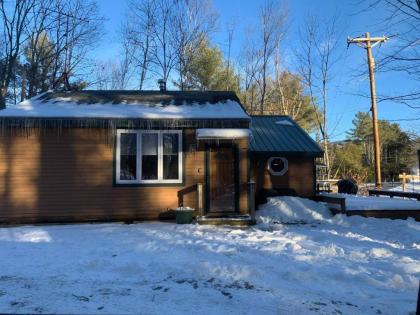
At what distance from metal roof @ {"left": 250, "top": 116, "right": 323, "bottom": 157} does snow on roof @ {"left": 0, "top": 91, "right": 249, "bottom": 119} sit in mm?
1857

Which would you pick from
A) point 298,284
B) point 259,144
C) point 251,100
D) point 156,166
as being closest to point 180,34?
point 251,100

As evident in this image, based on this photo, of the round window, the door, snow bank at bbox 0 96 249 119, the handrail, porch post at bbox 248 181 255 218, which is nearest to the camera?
porch post at bbox 248 181 255 218

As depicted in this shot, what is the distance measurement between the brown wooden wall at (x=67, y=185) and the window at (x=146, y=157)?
0.23 m

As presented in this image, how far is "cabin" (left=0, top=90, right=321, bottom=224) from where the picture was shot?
37.1 ft

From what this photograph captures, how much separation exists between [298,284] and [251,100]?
1045 inches

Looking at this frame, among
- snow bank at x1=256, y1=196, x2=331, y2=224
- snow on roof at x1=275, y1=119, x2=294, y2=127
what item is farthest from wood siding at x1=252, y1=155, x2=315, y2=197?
snow on roof at x1=275, y1=119, x2=294, y2=127

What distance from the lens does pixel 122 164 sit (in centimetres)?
1166

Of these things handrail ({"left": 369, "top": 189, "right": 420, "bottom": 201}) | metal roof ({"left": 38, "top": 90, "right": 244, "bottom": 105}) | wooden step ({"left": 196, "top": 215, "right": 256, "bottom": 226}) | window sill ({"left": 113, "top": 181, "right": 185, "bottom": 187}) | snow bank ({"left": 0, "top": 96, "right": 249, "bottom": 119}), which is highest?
metal roof ({"left": 38, "top": 90, "right": 244, "bottom": 105})

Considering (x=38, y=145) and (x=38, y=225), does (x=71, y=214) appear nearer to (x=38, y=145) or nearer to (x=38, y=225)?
(x=38, y=225)

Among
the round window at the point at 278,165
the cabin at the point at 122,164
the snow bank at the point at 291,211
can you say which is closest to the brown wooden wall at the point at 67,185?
the cabin at the point at 122,164

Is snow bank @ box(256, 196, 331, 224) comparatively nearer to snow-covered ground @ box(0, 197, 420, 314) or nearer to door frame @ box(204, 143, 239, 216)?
door frame @ box(204, 143, 239, 216)

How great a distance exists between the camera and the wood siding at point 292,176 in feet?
47.4

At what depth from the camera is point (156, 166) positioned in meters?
11.7

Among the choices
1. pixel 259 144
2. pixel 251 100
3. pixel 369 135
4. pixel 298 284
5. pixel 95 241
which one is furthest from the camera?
pixel 369 135
